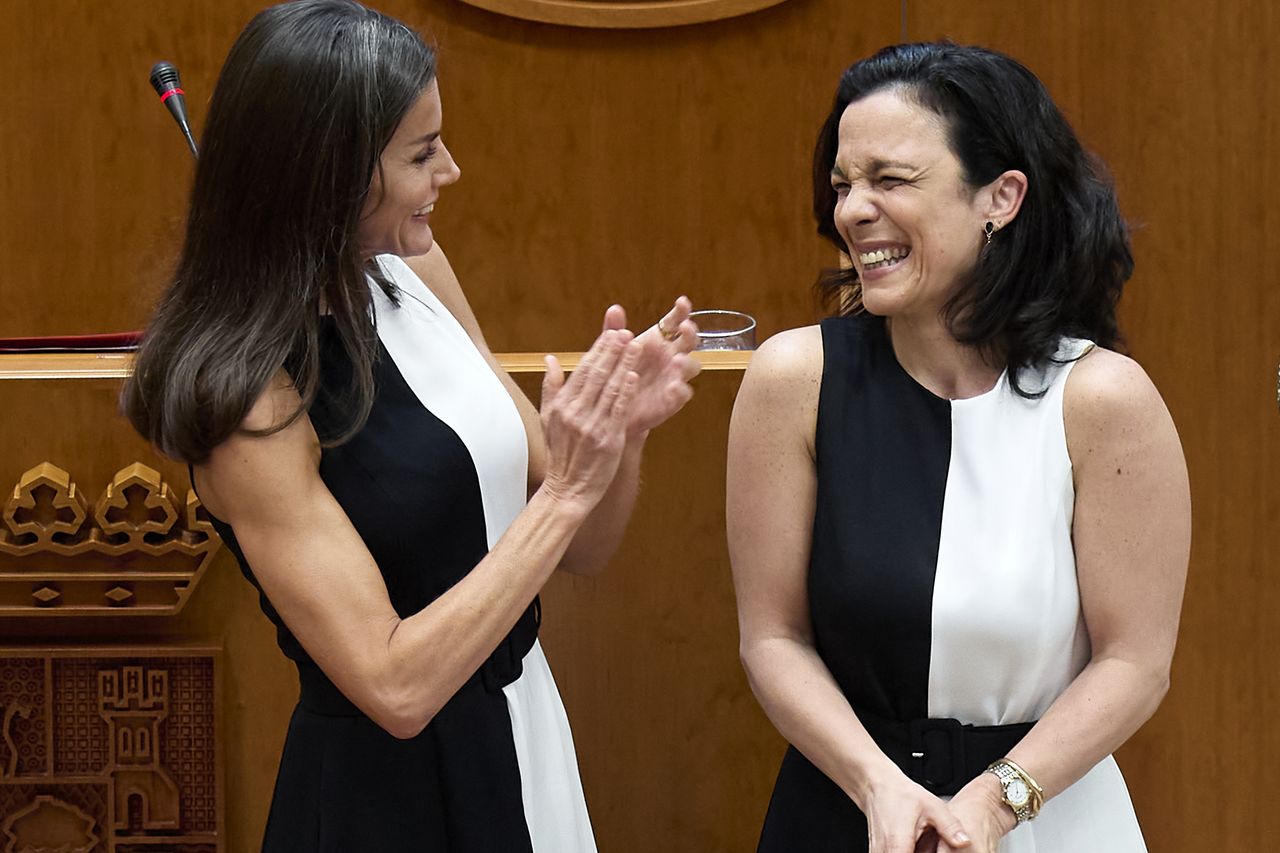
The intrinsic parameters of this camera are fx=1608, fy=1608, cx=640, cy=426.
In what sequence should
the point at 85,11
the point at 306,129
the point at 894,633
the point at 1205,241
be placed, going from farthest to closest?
the point at 85,11, the point at 1205,241, the point at 894,633, the point at 306,129

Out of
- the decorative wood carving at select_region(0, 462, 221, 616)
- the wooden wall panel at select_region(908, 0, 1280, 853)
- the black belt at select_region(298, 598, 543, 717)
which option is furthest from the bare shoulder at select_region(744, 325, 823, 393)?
the wooden wall panel at select_region(908, 0, 1280, 853)

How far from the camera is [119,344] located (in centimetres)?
258

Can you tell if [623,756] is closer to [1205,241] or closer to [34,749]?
[34,749]

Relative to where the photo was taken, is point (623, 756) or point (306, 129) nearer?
point (306, 129)

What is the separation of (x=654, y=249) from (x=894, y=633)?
205cm

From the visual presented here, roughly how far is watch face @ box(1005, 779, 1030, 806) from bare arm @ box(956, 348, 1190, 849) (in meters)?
0.02

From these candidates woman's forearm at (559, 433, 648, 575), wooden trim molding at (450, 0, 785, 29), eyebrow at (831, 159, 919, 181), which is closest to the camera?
eyebrow at (831, 159, 919, 181)

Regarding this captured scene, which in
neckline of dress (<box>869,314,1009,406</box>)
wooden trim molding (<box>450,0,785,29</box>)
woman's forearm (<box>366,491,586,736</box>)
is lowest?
woman's forearm (<box>366,491,586,736</box>)

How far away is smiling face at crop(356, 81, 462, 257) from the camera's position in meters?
1.78

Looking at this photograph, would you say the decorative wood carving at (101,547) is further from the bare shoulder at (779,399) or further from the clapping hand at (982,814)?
the clapping hand at (982,814)

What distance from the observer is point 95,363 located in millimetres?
2393

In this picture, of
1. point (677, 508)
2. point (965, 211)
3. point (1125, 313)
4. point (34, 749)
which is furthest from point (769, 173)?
point (34, 749)

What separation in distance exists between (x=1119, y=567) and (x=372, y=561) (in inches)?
32.7

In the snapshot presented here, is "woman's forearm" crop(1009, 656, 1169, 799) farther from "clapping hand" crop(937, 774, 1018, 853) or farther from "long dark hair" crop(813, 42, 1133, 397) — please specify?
"long dark hair" crop(813, 42, 1133, 397)
